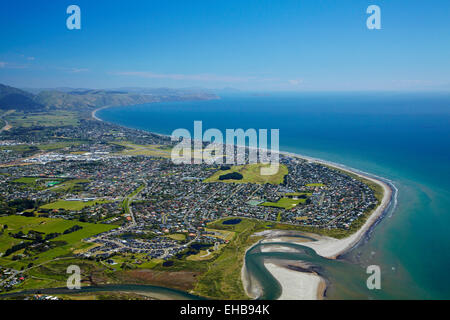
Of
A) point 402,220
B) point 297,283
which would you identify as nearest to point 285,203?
point 402,220

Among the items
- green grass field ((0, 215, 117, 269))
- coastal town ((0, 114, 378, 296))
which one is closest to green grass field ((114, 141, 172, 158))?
coastal town ((0, 114, 378, 296))

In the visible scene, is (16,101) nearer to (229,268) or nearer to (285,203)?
(285,203)

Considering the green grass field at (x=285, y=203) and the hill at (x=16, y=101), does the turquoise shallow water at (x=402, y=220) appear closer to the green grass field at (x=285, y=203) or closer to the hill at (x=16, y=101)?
the green grass field at (x=285, y=203)

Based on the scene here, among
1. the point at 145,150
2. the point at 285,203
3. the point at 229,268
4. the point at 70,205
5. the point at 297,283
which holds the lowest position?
the point at 297,283

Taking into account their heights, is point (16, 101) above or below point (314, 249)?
above

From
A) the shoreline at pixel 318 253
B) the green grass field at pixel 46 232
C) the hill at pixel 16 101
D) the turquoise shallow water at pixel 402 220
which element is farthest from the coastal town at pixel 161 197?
the hill at pixel 16 101

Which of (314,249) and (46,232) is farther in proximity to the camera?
(46,232)

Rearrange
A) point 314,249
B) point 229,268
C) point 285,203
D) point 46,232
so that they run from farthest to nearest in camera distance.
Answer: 1. point 285,203
2. point 46,232
3. point 314,249
4. point 229,268
